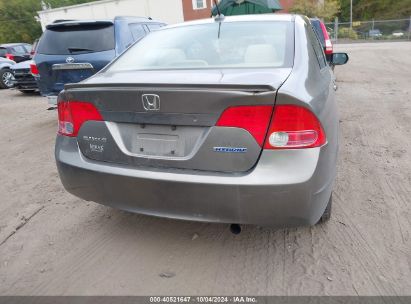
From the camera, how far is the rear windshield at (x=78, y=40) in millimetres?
6246

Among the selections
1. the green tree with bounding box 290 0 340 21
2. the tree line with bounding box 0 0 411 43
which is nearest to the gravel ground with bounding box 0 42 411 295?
the green tree with bounding box 290 0 340 21

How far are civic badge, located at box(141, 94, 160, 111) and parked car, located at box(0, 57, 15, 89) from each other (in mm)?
13964

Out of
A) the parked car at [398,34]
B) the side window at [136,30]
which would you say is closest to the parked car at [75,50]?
the side window at [136,30]

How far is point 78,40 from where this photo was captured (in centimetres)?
634

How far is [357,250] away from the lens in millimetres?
2752

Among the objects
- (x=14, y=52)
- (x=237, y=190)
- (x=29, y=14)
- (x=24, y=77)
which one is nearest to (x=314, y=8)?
(x=14, y=52)

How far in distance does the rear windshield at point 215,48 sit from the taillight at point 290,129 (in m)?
0.55

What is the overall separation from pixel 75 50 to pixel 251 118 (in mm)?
4947

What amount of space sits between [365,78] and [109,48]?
7947mm

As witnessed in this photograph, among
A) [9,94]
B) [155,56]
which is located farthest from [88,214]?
[9,94]

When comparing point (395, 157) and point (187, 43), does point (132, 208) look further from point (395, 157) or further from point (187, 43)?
point (395, 157)

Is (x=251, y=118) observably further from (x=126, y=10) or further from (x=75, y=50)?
(x=126, y=10)

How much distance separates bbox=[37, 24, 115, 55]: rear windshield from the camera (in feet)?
20.5

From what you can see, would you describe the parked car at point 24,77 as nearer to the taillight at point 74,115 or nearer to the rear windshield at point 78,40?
the rear windshield at point 78,40
